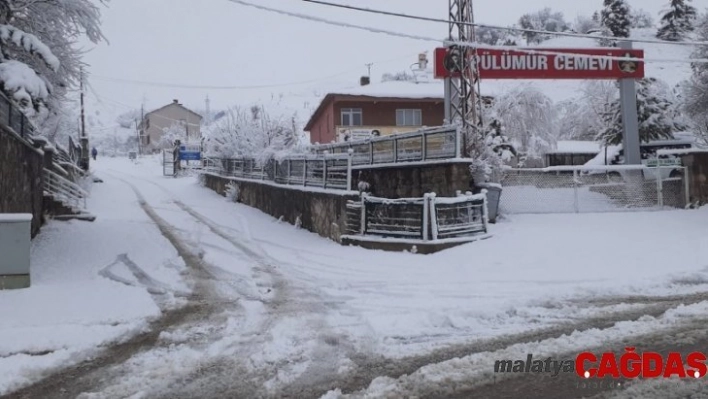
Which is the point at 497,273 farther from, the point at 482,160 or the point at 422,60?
the point at 422,60

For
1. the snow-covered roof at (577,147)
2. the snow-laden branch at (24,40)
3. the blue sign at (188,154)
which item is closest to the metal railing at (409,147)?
the snow-laden branch at (24,40)

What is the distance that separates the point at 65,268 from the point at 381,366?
7.31m

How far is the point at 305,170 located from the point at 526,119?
25.0m

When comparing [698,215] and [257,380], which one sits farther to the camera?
[698,215]

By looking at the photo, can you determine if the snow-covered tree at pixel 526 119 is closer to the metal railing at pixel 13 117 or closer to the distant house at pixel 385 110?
the distant house at pixel 385 110

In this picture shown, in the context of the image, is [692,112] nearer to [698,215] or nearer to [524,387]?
[698,215]

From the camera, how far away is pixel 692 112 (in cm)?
2416

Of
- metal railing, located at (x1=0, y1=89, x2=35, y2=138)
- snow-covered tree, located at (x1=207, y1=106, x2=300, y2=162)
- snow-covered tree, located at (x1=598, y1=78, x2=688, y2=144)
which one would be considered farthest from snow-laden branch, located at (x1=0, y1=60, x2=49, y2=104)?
snow-covered tree, located at (x1=598, y1=78, x2=688, y2=144)

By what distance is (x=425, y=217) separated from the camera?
39.1 feet

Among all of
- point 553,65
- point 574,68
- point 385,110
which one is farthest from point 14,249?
point 385,110

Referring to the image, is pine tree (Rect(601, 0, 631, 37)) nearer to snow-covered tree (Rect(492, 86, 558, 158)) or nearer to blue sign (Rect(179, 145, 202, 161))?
snow-covered tree (Rect(492, 86, 558, 158))

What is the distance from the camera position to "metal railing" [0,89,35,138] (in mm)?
10585

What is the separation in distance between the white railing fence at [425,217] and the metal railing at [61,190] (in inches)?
357

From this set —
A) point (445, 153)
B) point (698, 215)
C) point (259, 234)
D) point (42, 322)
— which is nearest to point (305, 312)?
point (42, 322)
